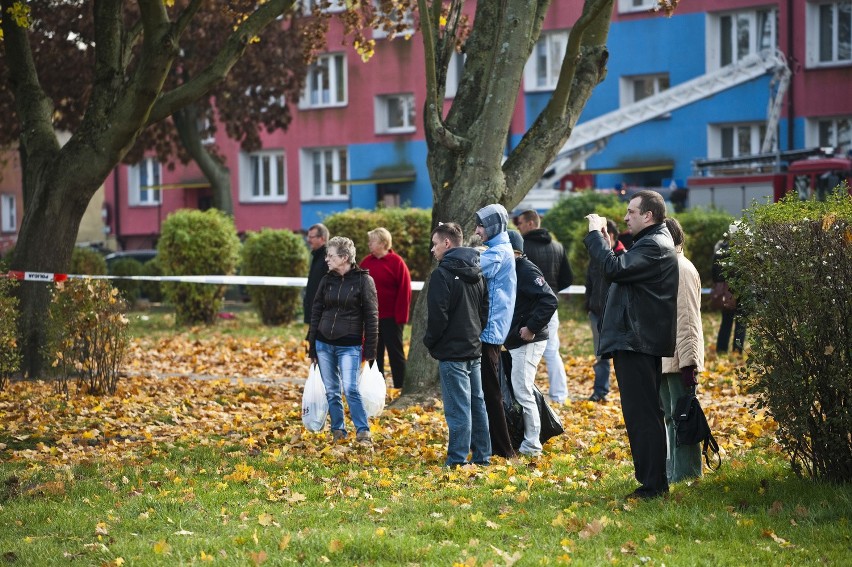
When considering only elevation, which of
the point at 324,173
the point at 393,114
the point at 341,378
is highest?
the point at 393,114

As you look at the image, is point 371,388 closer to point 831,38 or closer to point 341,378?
point 341,378

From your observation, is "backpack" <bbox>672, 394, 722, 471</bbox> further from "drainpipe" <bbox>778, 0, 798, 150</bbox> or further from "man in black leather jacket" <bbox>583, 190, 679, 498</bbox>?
"drainpipe" <bbox>778, 0, 798, 150</bbox>

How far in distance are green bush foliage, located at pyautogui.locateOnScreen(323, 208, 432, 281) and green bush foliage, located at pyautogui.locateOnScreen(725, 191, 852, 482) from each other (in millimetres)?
15886

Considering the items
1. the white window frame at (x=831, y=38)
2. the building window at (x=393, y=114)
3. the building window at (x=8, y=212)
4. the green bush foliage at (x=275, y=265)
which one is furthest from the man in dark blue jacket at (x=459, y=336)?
the building window at (x=8, y=212)

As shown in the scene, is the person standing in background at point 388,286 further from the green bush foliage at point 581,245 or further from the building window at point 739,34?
the building window at point 739,34

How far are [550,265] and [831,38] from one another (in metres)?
27.4

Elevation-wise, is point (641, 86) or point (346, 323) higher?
point (641, 86)

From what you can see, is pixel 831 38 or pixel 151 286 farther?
pixel 831 38

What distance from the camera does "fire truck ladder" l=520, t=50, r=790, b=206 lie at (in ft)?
119

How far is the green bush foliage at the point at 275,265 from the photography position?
24.6m

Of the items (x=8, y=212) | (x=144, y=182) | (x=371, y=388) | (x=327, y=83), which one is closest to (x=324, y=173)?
(x=327, y=83)

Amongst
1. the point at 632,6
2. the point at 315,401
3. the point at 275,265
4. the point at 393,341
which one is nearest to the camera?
the point at 315,401

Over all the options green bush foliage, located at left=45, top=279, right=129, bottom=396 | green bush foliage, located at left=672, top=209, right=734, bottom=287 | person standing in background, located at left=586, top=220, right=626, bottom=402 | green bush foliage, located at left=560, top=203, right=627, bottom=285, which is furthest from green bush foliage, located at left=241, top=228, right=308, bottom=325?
person standing in background, located at left=586, top=220, right=626, bottom=402

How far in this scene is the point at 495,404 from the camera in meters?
9.95
